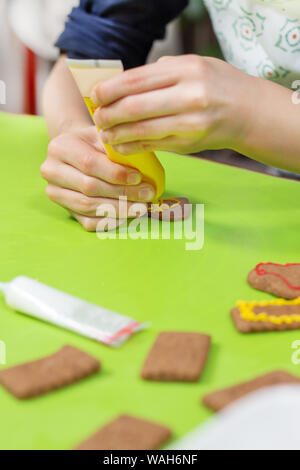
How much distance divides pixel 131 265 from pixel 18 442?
0.26 metres

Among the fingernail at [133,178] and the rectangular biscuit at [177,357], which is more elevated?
the fingernail at [133,178]

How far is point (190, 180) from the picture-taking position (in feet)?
2.73

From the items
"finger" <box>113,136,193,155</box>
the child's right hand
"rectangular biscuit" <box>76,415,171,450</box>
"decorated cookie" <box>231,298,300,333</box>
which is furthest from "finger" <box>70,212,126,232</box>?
"rectangular biscuit" <box>76,415,171,450</box>

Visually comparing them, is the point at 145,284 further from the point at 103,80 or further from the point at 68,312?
the point at 103,80

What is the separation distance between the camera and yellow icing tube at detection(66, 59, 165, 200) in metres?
0.55

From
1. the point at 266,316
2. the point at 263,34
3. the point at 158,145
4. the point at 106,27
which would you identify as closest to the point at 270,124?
the point at 158,145

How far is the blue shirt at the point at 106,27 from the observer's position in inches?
39.6

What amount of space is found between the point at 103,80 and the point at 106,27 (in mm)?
497

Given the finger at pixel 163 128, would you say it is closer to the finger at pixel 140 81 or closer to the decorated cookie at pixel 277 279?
the finger at pixel 140 81

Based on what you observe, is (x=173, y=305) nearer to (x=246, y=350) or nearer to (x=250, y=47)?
(x=246, y=350)

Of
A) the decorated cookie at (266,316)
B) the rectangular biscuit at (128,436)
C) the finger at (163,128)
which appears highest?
the finger at (163,128)

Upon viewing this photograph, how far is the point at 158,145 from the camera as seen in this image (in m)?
0.59

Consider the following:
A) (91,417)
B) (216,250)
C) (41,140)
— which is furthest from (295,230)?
(41,140)

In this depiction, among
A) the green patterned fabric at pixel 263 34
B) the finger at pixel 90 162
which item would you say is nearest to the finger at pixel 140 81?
the finger at pixel 90 162
